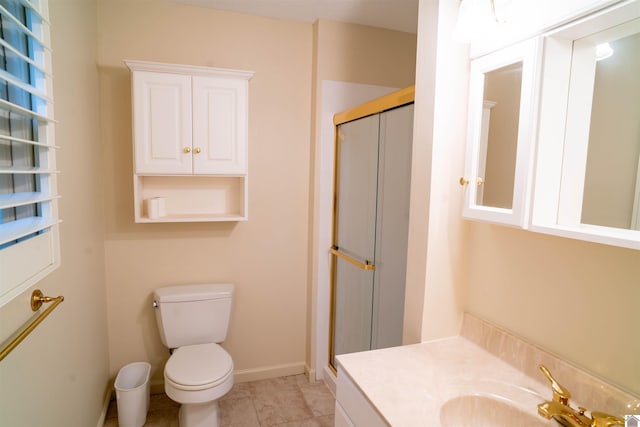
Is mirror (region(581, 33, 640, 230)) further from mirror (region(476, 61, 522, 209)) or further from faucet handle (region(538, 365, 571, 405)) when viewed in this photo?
faucet handle (region(538, 365, 571, 405))

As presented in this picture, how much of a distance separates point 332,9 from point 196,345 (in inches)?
90.5

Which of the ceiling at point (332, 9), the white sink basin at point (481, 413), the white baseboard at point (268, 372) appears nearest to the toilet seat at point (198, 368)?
the white baseboard at point (268, 372)

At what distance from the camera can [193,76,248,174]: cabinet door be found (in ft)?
6.98

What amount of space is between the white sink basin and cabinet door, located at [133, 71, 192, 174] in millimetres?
1808

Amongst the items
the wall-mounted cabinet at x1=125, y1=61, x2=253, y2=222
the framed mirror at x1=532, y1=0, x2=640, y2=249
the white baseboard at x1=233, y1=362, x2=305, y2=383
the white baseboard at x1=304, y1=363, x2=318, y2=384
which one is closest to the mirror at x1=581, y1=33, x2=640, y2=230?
the framed mirror at x1=532, y1=0, x2=640, y2=249

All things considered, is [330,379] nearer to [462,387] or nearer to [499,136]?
[462,387]

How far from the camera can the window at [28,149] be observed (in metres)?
0.89

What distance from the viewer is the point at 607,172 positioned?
964 mm

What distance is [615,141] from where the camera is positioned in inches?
37.4

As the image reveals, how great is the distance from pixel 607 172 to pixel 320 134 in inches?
70.1

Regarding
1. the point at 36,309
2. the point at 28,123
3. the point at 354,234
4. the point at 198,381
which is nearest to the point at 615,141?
the point at 354,234

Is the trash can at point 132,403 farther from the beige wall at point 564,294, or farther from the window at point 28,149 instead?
the beige wall at point 564,294

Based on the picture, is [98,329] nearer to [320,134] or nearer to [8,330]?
[8,330]

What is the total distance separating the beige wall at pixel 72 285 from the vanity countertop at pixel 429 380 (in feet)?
3.39
